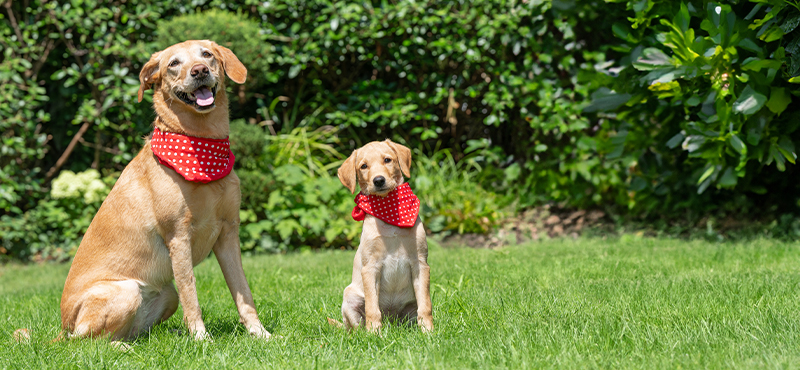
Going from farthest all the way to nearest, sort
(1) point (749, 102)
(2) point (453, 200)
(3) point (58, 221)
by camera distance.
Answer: (2) point (453, 200)
(3) point (58, 221)
(1) point (749, 102)

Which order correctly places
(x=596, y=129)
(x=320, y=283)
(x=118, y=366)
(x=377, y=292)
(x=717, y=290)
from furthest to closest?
1. (x=596, y=129)
2. (x=320, y=283)
3. (x=717, y=290)
4. (x=377, y=292)
5. (x=118, y=366)

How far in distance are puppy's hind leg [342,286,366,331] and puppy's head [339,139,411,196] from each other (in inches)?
21.4

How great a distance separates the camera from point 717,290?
3912 millimetres

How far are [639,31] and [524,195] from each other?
2748 mm

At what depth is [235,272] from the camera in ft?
12.1

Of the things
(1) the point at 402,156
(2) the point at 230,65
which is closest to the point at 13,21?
(2) the point at 230,65

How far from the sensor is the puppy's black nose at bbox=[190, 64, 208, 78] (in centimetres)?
343

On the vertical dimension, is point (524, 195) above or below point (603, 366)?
below

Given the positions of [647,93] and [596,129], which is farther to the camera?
[596,129]

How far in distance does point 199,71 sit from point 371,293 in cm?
148

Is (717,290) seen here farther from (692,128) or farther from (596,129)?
(596,129)

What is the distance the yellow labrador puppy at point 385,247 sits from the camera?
11.0 ft

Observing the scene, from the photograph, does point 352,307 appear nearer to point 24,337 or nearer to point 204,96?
point 204,96

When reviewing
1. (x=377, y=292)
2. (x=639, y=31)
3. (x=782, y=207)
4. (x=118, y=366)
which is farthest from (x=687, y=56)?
(x=118, y=366)
